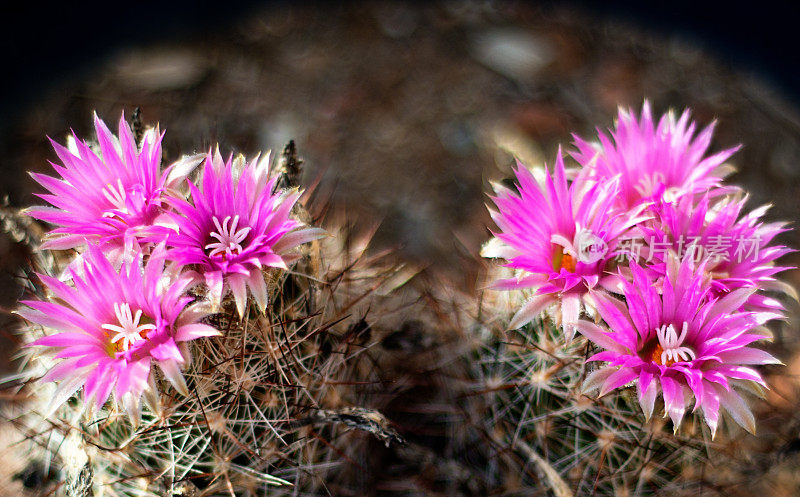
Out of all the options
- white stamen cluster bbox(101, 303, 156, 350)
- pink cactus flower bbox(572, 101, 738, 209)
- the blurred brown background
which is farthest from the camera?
the blurred brown background

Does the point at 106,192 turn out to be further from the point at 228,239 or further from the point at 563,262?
the point at 563,262

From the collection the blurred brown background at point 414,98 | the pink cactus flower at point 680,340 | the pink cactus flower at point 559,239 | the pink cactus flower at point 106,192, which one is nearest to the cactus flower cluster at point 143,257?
the pink cactus flower at point 106,192

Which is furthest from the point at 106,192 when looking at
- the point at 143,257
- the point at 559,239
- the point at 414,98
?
the point at 414,98

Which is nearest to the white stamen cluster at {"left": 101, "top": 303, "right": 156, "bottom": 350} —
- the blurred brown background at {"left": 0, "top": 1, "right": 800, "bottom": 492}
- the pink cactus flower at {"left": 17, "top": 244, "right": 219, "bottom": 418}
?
the pink cactus flower at {"left": 17, "top": 244, "right": 219, "bottom": 418}

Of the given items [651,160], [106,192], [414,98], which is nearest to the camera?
[106,192]

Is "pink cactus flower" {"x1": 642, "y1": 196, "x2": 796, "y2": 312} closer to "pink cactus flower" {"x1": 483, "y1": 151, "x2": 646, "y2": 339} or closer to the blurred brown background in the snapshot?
"pink cactus flower" {"x1": 483, "y1": 151, "x2": 646, "y2": 339}

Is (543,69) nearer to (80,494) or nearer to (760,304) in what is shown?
(760,304)
